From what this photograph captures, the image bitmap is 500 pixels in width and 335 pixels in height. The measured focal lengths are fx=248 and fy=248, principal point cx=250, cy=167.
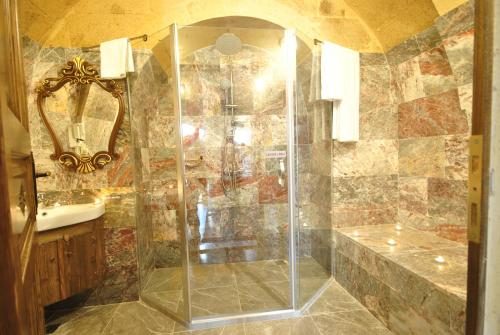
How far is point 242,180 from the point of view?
108 inches

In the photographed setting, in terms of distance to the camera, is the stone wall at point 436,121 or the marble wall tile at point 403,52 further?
the marble wall tile at point 403,52

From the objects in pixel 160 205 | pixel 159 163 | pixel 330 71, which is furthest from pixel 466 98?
pixel 160 205

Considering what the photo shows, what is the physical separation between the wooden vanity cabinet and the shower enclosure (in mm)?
560

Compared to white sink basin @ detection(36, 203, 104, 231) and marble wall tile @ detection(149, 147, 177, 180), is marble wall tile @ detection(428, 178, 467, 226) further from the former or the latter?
white sink basin @ detection(36, 203, 104, 231)

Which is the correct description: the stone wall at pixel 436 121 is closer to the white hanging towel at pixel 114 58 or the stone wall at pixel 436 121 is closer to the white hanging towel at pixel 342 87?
the white hanging towel at pixel 342 87

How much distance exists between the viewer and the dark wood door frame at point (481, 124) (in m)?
0.49

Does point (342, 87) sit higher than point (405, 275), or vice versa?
point (342, 87)

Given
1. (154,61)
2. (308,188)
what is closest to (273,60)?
(154,61)

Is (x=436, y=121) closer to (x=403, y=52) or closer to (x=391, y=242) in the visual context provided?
(x=403, y=52)

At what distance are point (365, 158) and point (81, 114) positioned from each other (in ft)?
8.47

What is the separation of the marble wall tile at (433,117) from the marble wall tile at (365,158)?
0.20 metres

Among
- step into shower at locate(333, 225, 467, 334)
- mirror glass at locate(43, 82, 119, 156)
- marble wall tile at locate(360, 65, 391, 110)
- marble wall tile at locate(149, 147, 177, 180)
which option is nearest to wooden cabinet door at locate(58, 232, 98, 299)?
mirror glass at locate(43, 82, 119, 156)

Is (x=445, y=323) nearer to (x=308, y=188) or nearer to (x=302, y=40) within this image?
(x=308, y=188)

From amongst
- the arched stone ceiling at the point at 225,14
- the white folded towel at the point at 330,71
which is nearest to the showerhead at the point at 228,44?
the arched stone ceiling at the point at 225,14
